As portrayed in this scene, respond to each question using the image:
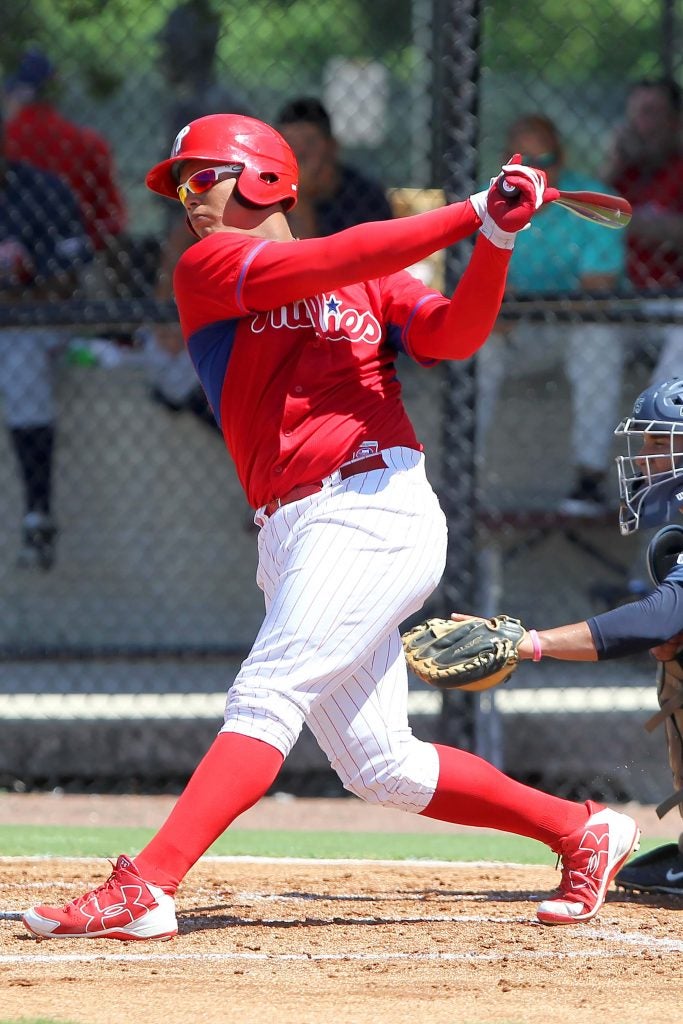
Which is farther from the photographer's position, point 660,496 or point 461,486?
point 461,486

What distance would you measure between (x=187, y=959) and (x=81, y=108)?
6.44 metres

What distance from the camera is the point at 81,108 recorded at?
8.22 m

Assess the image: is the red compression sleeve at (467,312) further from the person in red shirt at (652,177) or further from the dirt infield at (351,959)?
the person in red shirt at (652,177)

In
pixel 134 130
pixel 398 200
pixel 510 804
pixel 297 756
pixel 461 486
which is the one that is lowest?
pixel 297 756

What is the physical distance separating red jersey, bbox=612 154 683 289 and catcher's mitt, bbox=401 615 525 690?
128 inches

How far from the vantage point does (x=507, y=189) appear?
2709mm

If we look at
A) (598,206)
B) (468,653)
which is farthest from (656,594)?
(598,206)

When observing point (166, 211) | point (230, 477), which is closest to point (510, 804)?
point (230, 477)

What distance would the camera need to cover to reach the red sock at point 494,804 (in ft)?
10.3

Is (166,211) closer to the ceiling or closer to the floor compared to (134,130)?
closer to the floor

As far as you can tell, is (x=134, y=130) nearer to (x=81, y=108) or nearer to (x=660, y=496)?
(x=81, y=108)

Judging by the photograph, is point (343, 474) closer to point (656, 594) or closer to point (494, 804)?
point (656, 594)

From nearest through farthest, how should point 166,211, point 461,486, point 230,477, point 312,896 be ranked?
point 312,896 → point 461,486 → point 230,477 → point 166,211

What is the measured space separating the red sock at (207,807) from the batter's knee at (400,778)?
30 centimetres
